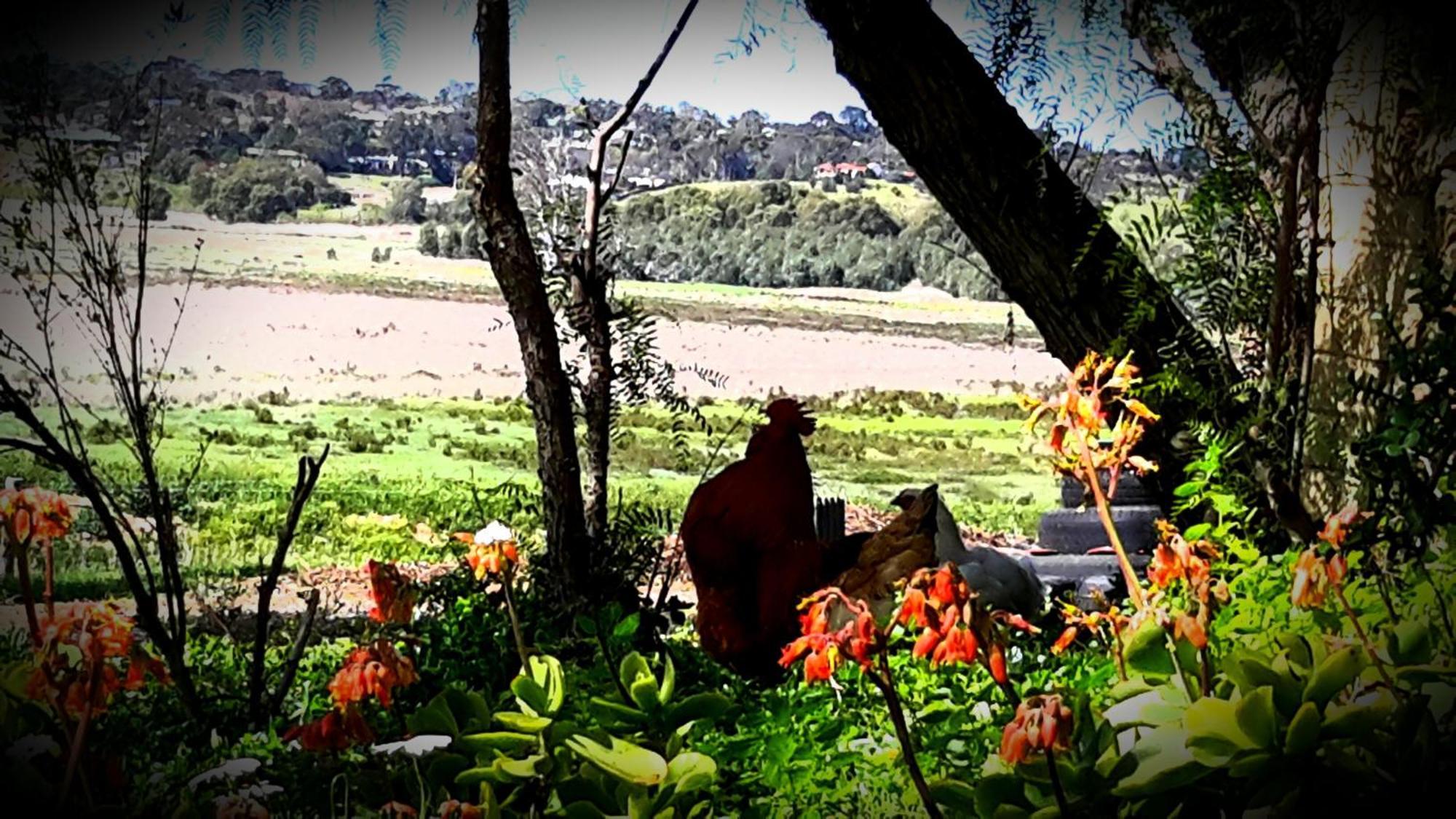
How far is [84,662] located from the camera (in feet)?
3.52

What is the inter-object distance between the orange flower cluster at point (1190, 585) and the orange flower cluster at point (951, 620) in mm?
180

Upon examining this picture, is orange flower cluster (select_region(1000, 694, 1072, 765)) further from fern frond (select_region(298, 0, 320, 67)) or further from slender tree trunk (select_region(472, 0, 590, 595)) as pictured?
fern frond (select_region(298, 0, 320, 67))

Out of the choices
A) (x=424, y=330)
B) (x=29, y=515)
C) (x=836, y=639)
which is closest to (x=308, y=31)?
(x=424, y=330)

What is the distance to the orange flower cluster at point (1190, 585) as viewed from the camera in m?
1.05

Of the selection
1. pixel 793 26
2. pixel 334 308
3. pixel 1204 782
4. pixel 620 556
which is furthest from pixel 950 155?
pixel 1204 782

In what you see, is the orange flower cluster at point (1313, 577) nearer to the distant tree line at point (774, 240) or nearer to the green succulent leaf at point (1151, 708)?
the green succulent leaf at point (1151, 708)

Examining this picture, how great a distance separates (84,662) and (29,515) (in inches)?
→ 6.0

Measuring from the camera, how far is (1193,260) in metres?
1.85

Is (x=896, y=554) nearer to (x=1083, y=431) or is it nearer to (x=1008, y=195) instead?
(x=1008, y=195)

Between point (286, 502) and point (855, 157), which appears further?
point (855, 157)

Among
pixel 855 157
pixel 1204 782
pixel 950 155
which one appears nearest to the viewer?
pixel 1204 782

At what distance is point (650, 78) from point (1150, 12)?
0.64 metres

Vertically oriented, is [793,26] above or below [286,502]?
above

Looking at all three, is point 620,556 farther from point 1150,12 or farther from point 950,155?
point 1150,12
